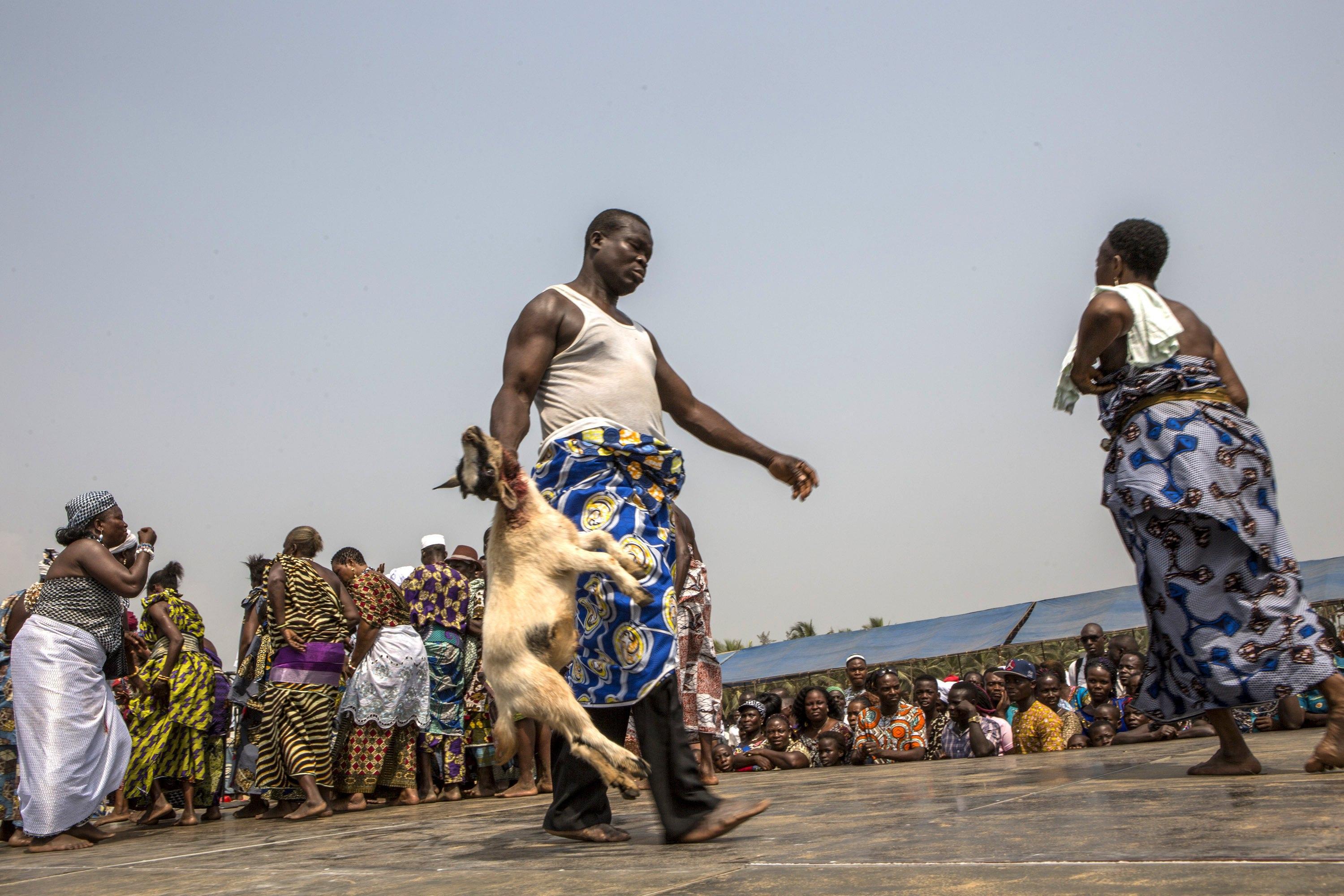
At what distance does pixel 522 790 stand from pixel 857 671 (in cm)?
461

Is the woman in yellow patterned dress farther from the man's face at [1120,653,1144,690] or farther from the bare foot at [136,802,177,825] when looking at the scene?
the man's face at [1120,653,1144,690]

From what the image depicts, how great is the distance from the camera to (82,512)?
596cm

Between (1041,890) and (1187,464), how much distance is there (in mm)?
2584

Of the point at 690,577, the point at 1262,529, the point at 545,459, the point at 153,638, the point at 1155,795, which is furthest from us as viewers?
the point at 153,638

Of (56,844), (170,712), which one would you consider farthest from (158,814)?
(56,844)

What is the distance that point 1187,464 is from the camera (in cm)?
388

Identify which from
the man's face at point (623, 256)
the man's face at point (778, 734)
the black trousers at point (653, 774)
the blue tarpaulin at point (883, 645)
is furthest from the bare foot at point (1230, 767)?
the blue tarpaulin at point (883, 645)

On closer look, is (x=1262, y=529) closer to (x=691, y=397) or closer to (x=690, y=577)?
(x=691, y=397)

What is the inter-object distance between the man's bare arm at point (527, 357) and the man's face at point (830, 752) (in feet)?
21.6

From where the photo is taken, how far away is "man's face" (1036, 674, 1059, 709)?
28.6ft

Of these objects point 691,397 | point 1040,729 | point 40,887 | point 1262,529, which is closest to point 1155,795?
point 1262,529

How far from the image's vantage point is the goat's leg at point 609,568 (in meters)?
2.82

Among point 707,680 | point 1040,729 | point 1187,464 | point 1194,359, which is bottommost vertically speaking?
point 1040,729

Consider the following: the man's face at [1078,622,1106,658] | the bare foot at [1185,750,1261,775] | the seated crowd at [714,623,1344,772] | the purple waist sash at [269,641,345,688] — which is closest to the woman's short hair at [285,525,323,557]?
the purple waist sash at [269,641,345,688]
